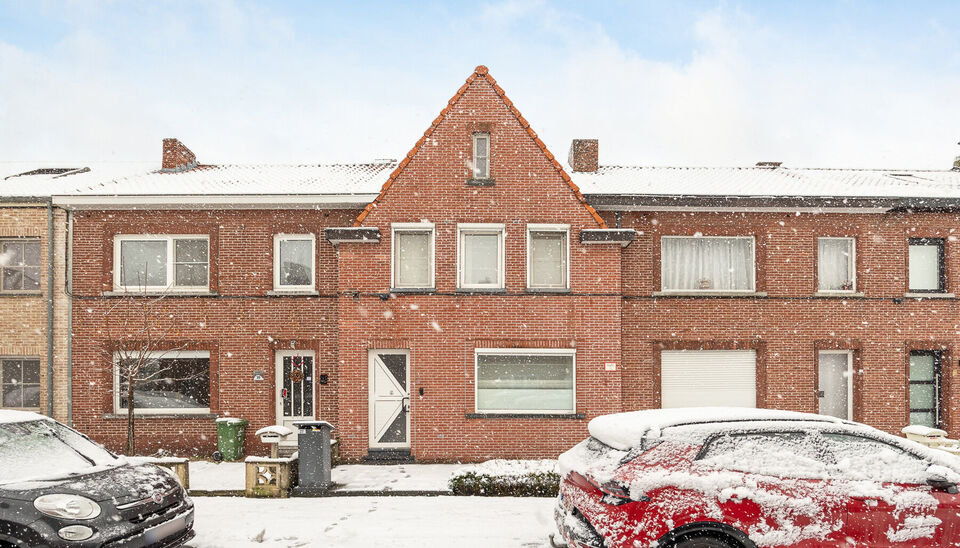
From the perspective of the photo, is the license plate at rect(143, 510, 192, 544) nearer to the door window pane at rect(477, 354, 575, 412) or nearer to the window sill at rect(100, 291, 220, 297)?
the door window pane at rect(477, 354, 575, 412)

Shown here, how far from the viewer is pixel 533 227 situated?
12.3 metres

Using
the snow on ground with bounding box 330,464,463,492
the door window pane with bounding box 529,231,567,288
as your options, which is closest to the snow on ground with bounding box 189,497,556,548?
the snow on ground with bounding box 330,464,463,492

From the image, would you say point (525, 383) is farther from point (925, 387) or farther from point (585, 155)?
point (925, 387)

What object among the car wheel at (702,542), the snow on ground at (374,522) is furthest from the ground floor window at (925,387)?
the car wheel at (702,542)

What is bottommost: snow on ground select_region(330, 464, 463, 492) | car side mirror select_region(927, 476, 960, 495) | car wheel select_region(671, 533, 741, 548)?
snow on ground select_region(330, 464, 463, 492)

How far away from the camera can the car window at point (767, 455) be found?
5621 mm

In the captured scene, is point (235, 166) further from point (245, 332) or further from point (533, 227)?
point (533, 227)

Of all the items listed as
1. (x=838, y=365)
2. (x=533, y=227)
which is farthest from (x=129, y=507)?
(x=838, y=365)

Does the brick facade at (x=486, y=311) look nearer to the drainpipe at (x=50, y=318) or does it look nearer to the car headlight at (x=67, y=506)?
the drainpipe at (x=50, y=318)

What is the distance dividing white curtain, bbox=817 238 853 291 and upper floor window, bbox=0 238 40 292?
56.8 ft

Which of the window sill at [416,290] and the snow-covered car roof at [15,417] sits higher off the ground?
the window sill at [416,290]

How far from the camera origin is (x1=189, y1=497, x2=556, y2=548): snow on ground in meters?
7.41

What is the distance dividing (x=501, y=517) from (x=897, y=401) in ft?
33.2

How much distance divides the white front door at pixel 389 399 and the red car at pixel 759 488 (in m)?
6.77
